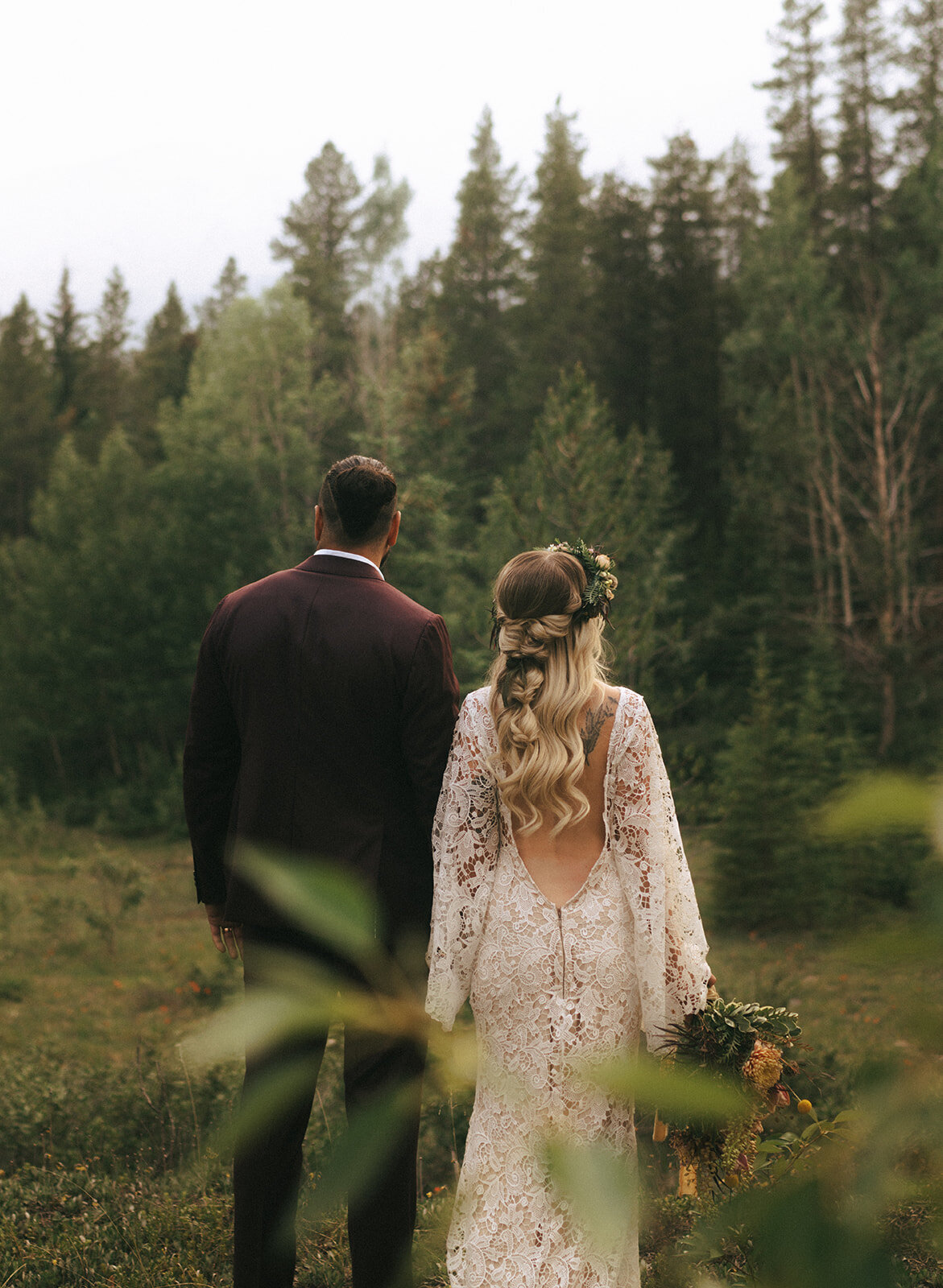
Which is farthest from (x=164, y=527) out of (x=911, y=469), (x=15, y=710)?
(x=911, y=469)

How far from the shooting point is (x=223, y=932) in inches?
108

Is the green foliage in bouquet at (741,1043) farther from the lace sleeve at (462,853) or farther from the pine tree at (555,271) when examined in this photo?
the pine tree at (555,271)

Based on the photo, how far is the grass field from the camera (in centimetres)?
55

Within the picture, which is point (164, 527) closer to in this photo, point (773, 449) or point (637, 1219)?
point (773, 449)

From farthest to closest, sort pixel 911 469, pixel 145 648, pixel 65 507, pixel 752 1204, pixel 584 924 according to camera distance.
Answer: pixel 65 507, pixel 145 648, pixel 911 469, pixel 584 924, pixel 752 1204

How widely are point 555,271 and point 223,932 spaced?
29401 millimetres

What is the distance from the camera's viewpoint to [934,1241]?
442mm

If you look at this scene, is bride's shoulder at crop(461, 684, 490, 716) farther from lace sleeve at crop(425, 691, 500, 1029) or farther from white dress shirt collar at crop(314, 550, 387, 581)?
white dress shirt collar at crop(314, 550, 387, 581)

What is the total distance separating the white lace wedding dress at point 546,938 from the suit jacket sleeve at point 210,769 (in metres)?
0.60

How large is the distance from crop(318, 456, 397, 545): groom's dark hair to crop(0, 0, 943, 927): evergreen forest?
9.86 meters

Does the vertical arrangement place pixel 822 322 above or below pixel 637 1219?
above

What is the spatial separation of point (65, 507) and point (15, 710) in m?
5.37

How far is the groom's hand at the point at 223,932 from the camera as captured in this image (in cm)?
271

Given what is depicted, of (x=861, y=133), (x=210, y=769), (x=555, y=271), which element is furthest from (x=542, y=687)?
(x=555, y=271)
